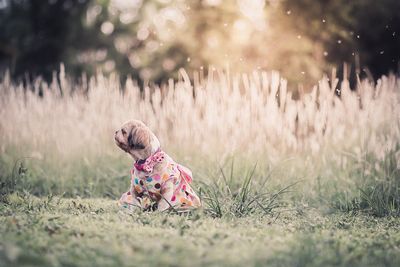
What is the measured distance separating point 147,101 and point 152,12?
30.3ft

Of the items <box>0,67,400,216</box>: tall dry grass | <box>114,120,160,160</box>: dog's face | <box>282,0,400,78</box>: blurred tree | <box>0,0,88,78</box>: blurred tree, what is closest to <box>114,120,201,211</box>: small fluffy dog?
<box>114,120,160,160</box>: dog's face

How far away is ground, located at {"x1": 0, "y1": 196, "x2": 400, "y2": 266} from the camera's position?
304 centimetres

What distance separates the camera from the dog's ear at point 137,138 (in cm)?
468

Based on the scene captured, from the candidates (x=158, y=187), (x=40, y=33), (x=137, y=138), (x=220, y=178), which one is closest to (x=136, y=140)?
(x=137, y=138)

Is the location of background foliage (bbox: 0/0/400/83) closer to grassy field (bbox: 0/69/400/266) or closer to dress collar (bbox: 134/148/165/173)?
grassy field (bbox: 0/69/400/266)

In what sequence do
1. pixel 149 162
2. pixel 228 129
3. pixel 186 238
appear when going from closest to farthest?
pixel 186 238 < pixel 149 162 < pixel 228 129

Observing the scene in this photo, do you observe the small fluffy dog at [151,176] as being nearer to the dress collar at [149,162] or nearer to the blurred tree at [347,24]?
the dress collar at [149,162]

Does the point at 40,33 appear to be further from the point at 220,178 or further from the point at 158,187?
the point at 158,187

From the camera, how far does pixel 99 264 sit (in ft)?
9.51

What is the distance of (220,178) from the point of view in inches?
218

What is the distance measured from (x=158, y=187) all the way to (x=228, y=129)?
190 centimetres

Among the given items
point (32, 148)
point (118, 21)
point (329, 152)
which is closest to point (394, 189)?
point (329, 152)

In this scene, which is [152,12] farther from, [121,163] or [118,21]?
[121,163]

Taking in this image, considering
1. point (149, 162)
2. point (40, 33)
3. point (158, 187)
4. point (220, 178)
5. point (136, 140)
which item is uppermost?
point (40, 33)
